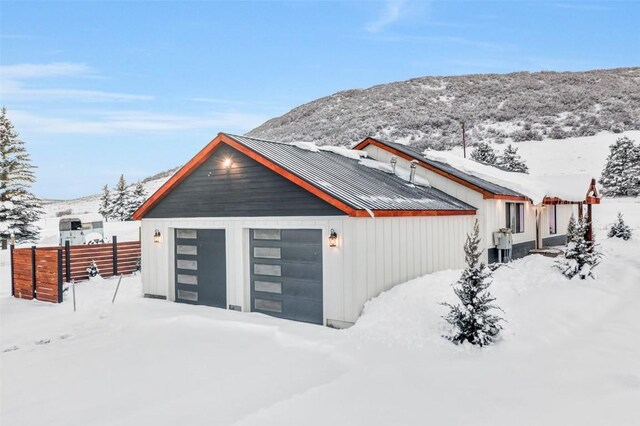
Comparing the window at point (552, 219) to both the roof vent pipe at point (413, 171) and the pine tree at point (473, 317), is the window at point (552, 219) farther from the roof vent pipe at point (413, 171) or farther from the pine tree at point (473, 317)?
the pine tree at point (473, 317)

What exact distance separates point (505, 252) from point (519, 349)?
26.6ft

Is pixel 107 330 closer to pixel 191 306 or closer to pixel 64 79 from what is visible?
pixel 191 306

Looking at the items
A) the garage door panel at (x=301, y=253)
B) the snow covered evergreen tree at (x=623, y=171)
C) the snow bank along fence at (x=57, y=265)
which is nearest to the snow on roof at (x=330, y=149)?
the garage door panel at (x=301, y=253)

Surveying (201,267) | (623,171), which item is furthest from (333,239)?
(623,171)

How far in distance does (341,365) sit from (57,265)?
9.89 meters

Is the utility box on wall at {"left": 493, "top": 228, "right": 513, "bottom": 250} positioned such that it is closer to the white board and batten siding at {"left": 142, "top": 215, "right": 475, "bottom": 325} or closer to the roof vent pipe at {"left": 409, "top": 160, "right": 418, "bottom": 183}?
the white board and batten siding at {"left": 142, "top": 215, "right": 475, "bottom": 325}

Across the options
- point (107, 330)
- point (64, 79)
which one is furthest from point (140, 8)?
point (107, 330)

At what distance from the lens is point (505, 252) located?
14703 mm

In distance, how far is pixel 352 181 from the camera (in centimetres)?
1123

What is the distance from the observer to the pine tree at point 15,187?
28.0 metres

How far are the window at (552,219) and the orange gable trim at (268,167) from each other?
9.41 m

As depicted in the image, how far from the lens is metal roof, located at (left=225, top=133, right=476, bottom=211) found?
31.5 feet

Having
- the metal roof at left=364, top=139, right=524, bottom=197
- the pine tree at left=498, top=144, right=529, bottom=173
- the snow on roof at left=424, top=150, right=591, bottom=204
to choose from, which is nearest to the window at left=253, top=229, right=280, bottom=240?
the metal roof at left=364, top=139, right=524, bottom=197

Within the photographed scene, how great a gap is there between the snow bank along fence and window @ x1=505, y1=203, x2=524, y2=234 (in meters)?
14.7
